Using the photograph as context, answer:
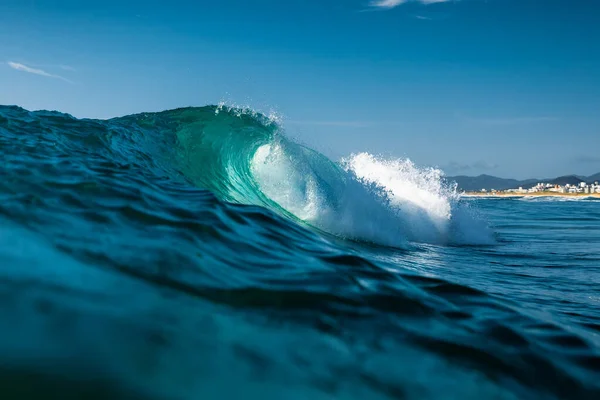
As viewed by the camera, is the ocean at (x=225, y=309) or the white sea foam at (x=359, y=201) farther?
the white sea foam at (x=359, y=201)

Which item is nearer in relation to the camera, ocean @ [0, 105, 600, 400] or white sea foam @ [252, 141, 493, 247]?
ocean @ [0, 105, 600, 400]

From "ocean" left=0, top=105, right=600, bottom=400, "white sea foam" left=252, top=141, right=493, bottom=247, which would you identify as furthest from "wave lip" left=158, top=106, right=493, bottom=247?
"ocean" left=0, top=105, right=600, bottom=400

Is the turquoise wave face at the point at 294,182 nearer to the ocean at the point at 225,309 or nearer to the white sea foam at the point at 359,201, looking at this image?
the white sea foam at the point at 359,201

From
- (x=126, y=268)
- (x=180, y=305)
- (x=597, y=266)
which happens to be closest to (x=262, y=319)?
(x=180, y=305)

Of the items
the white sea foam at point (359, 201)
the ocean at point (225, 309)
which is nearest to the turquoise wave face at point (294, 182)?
the white sea foam at point (359, 201)

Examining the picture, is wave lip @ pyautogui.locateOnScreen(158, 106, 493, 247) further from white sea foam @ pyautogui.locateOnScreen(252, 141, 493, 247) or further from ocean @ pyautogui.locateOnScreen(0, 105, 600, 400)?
ocean @ pyautogui.locateOnScreen(0, 105, 600, 400)

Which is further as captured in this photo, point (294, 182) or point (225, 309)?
point (294, 182)

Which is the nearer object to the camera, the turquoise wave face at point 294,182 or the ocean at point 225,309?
the ocean at point 225,309

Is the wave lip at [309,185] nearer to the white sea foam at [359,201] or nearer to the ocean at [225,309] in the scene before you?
the white sea foam at [359,201]

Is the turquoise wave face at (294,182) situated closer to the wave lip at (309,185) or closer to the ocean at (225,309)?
the wave lip at (309,185)

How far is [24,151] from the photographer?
4812 millimetres

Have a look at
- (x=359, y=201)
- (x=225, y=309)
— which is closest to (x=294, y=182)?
(x=359, y=201)

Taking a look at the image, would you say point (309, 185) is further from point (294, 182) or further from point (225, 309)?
point (225, 309)


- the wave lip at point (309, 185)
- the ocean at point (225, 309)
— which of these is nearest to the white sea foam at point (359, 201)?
the wave lip at point (309, 185)
